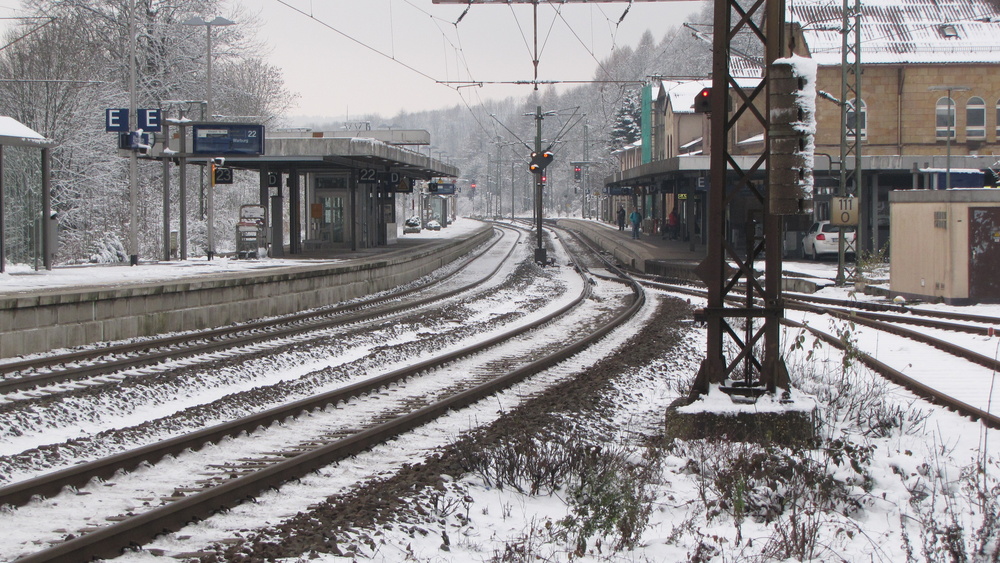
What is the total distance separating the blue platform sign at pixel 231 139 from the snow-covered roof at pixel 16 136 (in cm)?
756

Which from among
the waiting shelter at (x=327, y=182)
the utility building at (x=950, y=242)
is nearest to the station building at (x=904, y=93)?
the waiting shelter at (x=327, y=182)

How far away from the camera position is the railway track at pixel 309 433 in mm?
5633

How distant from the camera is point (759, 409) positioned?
802cm

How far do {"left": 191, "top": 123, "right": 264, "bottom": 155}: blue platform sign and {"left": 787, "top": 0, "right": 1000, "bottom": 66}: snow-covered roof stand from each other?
85.4 feet

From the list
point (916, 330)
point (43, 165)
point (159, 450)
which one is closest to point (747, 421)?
point (159, 450)

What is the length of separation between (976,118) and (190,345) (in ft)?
131

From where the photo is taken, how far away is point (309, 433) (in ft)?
28.0

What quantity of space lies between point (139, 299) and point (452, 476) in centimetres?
1018

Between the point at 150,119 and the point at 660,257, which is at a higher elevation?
the point at 150,119

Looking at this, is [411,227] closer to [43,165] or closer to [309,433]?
[43,165]

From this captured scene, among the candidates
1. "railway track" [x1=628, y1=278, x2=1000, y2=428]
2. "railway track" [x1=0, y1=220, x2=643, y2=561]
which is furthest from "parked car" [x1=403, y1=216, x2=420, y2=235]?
"railway track" [x1=0, y1=220, x2=643, y2=561]

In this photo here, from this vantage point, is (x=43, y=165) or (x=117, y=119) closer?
(x=43, y=165)

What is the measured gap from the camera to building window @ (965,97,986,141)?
43.8m

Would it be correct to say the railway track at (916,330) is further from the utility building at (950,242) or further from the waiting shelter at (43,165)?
the waiting shelter at (43,165)
